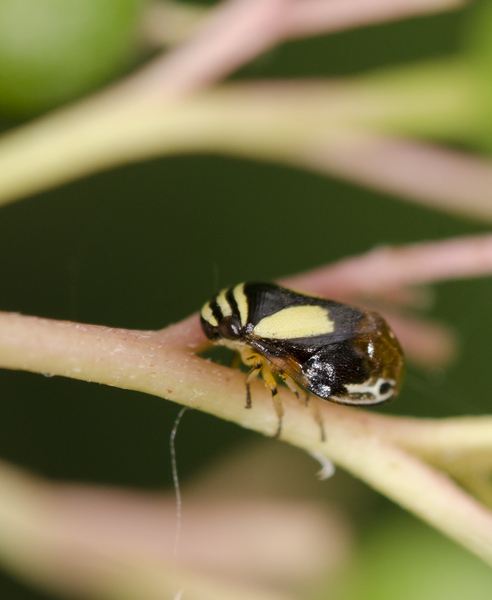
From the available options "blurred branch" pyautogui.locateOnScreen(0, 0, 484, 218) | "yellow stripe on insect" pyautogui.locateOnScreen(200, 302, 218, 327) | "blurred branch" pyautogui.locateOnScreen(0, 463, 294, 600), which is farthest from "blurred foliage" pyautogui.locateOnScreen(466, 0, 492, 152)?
"blurred branch" pyautogui.locateOnScreen(0, 463, 294, 600)

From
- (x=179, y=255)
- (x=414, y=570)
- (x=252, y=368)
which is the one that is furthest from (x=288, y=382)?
(x=179, y=255)

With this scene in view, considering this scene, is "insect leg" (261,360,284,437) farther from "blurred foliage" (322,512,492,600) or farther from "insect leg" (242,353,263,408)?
"blurred foliage" (322,512,492,600)

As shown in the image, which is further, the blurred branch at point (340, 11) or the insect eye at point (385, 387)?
the blurred branch at point (340, 11)

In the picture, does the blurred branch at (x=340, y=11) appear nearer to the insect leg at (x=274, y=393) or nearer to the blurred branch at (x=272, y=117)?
the blurred branch at (x=272, y=117)

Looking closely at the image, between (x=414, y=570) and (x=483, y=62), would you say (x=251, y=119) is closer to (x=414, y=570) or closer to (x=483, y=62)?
(x=483, y=62)

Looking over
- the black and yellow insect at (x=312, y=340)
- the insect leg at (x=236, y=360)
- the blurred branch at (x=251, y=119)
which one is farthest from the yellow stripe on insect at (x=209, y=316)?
the blurred branch at (x=251, y=119)
